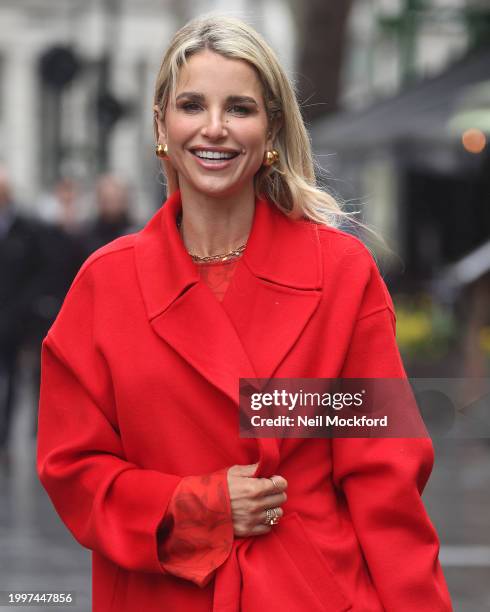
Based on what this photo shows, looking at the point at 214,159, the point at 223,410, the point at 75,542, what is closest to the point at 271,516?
the point at 223,410

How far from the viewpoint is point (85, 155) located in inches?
965

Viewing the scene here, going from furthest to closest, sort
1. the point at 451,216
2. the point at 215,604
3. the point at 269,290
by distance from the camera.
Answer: the point at 451,216, the point at 269,290, the point at 215,604

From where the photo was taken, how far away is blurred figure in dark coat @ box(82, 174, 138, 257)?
11133 millimetres

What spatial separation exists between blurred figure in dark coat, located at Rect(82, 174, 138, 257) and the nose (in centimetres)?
811

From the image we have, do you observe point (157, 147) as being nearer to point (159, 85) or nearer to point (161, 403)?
point (159, 85)

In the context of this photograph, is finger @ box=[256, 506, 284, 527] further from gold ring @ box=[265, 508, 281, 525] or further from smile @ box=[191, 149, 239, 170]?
smile @ box=[191, 149, 239, 170]

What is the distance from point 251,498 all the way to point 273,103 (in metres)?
0.77

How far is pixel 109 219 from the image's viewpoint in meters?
11.3

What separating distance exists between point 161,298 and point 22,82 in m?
52.3

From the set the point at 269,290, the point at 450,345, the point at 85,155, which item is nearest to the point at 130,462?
the point at 269,290

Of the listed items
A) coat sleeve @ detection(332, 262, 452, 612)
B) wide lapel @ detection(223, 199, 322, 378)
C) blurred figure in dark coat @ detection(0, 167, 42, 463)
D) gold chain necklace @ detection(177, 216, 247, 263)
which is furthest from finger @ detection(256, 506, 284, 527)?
blurred figure in dark coat @ detection(0, 167, 42, 463)

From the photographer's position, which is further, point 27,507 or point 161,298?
point 27,507

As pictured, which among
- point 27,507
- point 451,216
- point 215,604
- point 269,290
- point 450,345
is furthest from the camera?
point 451,216

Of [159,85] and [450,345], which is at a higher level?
[450,345]
